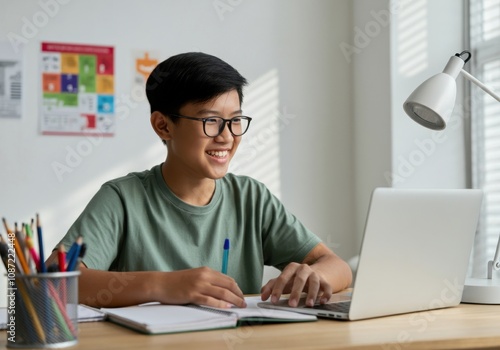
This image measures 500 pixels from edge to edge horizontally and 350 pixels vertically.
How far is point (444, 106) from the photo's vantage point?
4.88ft

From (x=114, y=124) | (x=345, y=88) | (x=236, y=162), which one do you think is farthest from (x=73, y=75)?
(x=345, y=88)

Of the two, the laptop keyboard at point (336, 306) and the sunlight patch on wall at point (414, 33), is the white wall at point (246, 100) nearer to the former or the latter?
the sunlight patch on wall at point (414, 33)

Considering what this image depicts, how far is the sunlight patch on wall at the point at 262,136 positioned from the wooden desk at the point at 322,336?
208cm

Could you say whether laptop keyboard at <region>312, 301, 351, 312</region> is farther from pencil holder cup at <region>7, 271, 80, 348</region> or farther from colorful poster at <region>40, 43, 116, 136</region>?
colorful poster at <region>40, 43, 116, 136</region>

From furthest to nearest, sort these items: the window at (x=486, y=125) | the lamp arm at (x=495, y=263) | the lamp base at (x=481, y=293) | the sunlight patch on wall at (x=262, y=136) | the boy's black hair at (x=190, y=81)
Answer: the sunlight patch on wall at (x=262, y=136)
the window at (x=486, y=125)
the boy's black hair at (x=190, y=81)
the lamp arm at (x=495, y=263)
the lamp base at (x=481, y=293)

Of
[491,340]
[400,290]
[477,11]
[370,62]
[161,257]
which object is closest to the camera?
[491,340]

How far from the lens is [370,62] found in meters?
3.35

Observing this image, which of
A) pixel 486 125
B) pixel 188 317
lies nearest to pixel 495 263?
pixel 188 317

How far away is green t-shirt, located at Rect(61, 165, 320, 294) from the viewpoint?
1.74m

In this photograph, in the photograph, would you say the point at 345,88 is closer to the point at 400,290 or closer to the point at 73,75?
the point at 73,75

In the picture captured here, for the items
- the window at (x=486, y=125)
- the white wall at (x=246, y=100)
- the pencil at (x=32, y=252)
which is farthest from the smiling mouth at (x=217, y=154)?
the window at (x=486, y=125)

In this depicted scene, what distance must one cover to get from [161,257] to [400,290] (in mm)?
665

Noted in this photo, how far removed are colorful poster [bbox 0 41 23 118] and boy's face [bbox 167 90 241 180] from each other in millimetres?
1512

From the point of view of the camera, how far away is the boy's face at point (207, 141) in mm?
1771
